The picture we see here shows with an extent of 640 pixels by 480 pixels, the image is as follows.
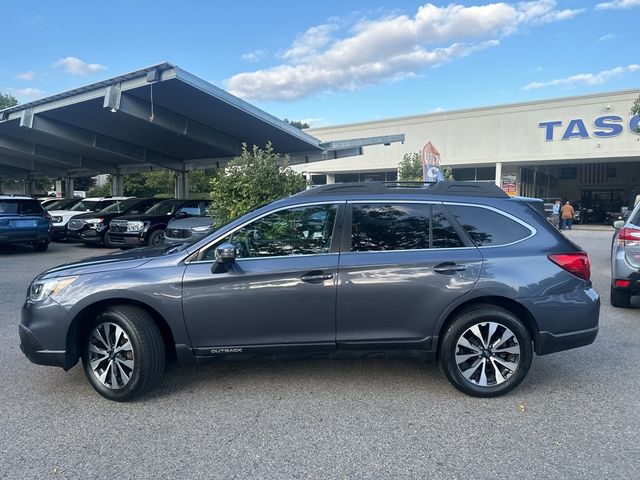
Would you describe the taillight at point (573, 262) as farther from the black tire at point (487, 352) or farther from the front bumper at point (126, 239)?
the front bumper at point (126, 239)

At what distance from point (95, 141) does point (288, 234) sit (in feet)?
61.2

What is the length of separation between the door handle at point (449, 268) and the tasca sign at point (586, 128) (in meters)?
25.9

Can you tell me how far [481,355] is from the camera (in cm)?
380

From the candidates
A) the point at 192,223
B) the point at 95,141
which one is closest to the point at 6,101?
the point at 95,141

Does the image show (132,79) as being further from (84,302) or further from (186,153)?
(84,302)

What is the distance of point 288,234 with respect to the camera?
4.00 meters

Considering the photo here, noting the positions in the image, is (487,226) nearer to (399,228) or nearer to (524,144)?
(399,228)

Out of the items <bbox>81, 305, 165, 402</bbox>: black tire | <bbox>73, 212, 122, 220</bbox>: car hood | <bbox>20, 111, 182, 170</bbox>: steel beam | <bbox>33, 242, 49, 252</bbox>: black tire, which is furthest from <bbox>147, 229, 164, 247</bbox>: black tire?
<bbox>81, 305, 165, 402</bbox>: black tire

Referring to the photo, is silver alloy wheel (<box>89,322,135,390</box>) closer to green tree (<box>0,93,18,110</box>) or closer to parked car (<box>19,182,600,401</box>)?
parked car (<box>19,182,600,401</box>)

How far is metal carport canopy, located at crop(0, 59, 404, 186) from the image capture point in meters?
12.8

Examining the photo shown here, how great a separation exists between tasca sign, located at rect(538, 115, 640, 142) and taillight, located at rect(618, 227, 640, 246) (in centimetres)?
2191

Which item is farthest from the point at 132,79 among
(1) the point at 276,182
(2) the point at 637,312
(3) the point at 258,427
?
(2) the point at 637,312

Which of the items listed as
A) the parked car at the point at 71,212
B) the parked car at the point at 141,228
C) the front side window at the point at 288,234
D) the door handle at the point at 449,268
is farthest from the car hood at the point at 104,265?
the parked car at the point at 71,212

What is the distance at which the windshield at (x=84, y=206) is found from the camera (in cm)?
1722
